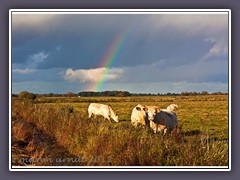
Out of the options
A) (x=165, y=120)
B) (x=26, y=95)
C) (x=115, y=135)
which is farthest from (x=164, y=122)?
(x=26, y=95)

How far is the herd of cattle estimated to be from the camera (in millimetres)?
10375

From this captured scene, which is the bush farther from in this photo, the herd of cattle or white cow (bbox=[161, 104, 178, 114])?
white cow (bbox=[161, 104, 178, 114])

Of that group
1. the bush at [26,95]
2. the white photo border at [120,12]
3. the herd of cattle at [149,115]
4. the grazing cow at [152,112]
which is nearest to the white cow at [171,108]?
the herd of cattle at [149,115]

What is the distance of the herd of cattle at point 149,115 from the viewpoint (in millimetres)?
10375

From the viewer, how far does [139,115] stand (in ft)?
34.4

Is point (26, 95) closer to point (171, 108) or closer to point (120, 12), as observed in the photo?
point (120, 12)

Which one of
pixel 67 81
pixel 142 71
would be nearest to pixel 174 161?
pixel 142 71

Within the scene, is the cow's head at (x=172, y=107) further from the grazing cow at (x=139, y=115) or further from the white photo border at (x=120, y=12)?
the white photo border at (x=120, y=12)

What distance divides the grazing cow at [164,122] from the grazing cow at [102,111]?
0.81 m

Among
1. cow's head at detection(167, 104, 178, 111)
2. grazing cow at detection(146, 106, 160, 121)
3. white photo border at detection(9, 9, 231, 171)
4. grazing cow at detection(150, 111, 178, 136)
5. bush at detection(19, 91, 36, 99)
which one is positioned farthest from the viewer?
grazing cow at detection(146, 106, 160, 121)

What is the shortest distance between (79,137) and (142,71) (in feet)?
5.44

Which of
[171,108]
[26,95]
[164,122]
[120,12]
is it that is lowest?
[164,122]

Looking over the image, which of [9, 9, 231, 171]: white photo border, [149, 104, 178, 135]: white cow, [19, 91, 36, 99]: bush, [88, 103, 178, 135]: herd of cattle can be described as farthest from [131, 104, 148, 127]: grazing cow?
[19, 91, 36, 99]: bush

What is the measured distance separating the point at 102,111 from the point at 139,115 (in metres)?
0.71
